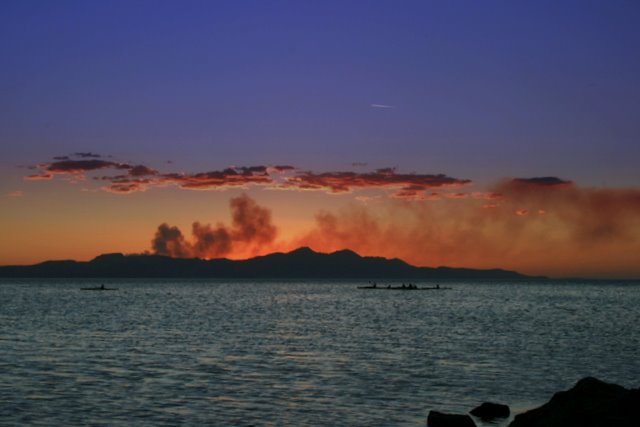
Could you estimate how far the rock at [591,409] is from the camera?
79.6 ft

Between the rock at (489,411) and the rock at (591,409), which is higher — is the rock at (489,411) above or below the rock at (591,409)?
below

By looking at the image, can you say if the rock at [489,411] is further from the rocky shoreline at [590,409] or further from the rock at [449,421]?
the rocky shoreline at [590,409]

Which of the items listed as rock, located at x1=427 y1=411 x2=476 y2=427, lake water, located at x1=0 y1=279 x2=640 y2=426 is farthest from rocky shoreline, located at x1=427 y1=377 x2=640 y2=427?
lake water, located at x1=0 y1=279 x2=640 y2=426

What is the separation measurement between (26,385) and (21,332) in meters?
42.8

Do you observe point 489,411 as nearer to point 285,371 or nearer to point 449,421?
point 449,421

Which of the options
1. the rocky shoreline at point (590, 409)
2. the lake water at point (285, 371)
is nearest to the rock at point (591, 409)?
the rocky shoreline at point (590, 409)

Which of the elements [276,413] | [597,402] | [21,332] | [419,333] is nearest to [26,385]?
[276,413]

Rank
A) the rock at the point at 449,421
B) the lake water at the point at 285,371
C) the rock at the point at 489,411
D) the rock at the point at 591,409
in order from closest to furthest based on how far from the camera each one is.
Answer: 1. the rock at the point at 591,409
2. the rock at the point at 449,421
3. the rock at the point at 489,411
4. the lake water at the point at 285,371

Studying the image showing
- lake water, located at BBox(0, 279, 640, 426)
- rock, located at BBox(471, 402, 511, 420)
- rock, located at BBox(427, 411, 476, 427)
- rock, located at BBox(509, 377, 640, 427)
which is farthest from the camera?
lake water, located at BBox(0, 279, 640, 426)

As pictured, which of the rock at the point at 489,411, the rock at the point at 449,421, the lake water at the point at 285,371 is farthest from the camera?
the lake water at the point at 285,371

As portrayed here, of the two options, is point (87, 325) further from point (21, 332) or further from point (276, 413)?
point (276, 413)

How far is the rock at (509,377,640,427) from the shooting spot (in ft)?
79.6

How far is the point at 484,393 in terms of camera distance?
1619 inches

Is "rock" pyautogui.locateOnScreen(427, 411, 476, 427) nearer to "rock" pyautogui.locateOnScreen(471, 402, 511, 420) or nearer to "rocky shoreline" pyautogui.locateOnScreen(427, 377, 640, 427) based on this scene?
"rocky shoreline" pyautogui.locateOnScreen(427, 377, 640, 427)
